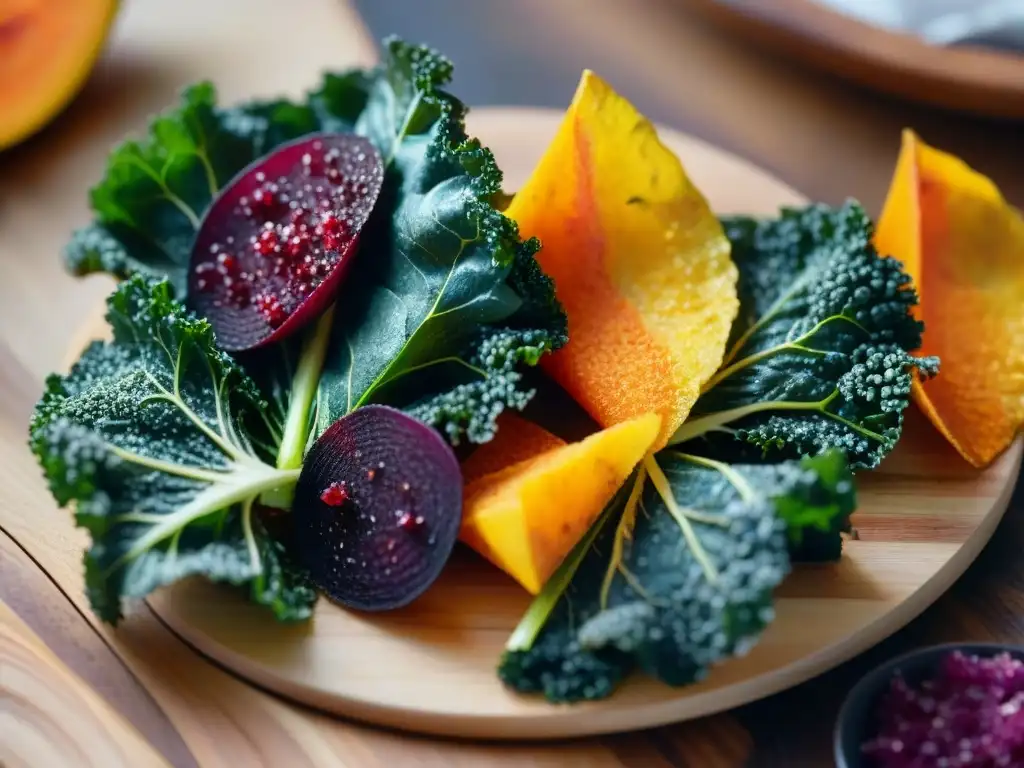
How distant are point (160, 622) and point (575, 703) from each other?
561 mm

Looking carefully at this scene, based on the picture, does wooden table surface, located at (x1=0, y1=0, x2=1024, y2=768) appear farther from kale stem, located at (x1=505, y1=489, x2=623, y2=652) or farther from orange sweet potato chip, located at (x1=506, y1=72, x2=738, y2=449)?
orange sweet potato chip, located at (x1=506, y1=72, x2=738, y2=449)

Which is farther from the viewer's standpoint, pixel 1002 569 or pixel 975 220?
pixel 975 220

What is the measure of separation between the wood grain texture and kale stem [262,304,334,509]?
1.08ft

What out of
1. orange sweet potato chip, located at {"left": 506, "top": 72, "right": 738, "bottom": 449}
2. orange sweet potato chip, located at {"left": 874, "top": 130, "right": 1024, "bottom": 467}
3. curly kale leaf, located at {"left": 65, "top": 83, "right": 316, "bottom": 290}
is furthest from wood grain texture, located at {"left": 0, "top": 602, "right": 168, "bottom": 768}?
orange sweet potato chip, located at {"left": 874, "top": 130, "right": 1024, "bottom": 467}

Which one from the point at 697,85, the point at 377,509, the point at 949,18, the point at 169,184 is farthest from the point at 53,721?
the point at 949,18

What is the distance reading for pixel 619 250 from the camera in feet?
5.12

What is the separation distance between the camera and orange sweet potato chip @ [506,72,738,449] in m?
1.49

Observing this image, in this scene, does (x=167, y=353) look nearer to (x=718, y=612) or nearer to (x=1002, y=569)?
(x=718, y=612)

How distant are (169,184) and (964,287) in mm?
1302

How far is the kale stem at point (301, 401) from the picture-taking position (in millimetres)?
1414

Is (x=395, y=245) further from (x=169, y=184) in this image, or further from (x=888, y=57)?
(x=888, y=57)

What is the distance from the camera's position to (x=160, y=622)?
4.56 feet

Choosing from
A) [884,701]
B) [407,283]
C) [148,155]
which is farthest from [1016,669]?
[148,155]

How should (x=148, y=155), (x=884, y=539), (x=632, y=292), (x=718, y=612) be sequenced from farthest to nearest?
(x=148, y=155)
(x=632, y=292)
(x=884, y=539)
(x=718, y=612)
